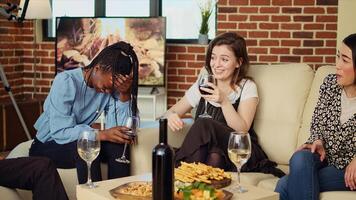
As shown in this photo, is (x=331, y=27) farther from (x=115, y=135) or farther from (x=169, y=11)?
(x=115, y=135)

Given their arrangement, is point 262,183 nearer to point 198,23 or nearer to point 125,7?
point 198,23

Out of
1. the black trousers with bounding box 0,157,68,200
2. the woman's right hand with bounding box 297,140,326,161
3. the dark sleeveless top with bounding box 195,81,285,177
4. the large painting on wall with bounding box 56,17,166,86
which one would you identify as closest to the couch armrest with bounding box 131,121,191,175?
the dark sleeveless top with bounding box 195,81,285,177

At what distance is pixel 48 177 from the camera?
2.56m

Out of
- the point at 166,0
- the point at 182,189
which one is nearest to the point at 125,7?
the point at 166,0

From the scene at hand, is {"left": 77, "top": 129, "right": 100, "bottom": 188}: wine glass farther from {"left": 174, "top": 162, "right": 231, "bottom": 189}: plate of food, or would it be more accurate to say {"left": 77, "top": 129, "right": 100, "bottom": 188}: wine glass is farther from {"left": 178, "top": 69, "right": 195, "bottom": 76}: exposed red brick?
{"left": 178, "top": 69, "right": 195, "bottom": 76}: exposed red brick

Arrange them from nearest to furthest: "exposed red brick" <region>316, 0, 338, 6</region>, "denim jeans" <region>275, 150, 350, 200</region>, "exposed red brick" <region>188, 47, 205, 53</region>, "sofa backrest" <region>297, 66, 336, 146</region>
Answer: "denim jeans" <region>275, 150, 350, 200</region>
"sofa backrest" <region>297, 66, 336, 146</region>
"exposed red brick" <region>316, 0, 338, 6</region>
"exposed red brick" <region>188, 47, 205, 53</region>

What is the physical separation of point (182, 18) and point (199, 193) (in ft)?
12.3

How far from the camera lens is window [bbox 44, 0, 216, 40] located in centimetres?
555

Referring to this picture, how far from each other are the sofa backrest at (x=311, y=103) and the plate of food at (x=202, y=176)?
0.97 m

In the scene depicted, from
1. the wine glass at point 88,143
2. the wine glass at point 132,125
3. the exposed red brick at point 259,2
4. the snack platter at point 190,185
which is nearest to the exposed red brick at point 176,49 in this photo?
the exposed red brick at point 259,2

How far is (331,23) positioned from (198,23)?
1.24 metres

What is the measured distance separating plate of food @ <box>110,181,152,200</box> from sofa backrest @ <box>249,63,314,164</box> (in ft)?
3.67

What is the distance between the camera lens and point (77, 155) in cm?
281

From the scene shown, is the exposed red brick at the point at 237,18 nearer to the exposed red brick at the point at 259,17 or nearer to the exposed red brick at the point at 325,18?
the exposed red brick at the point at 259,17
